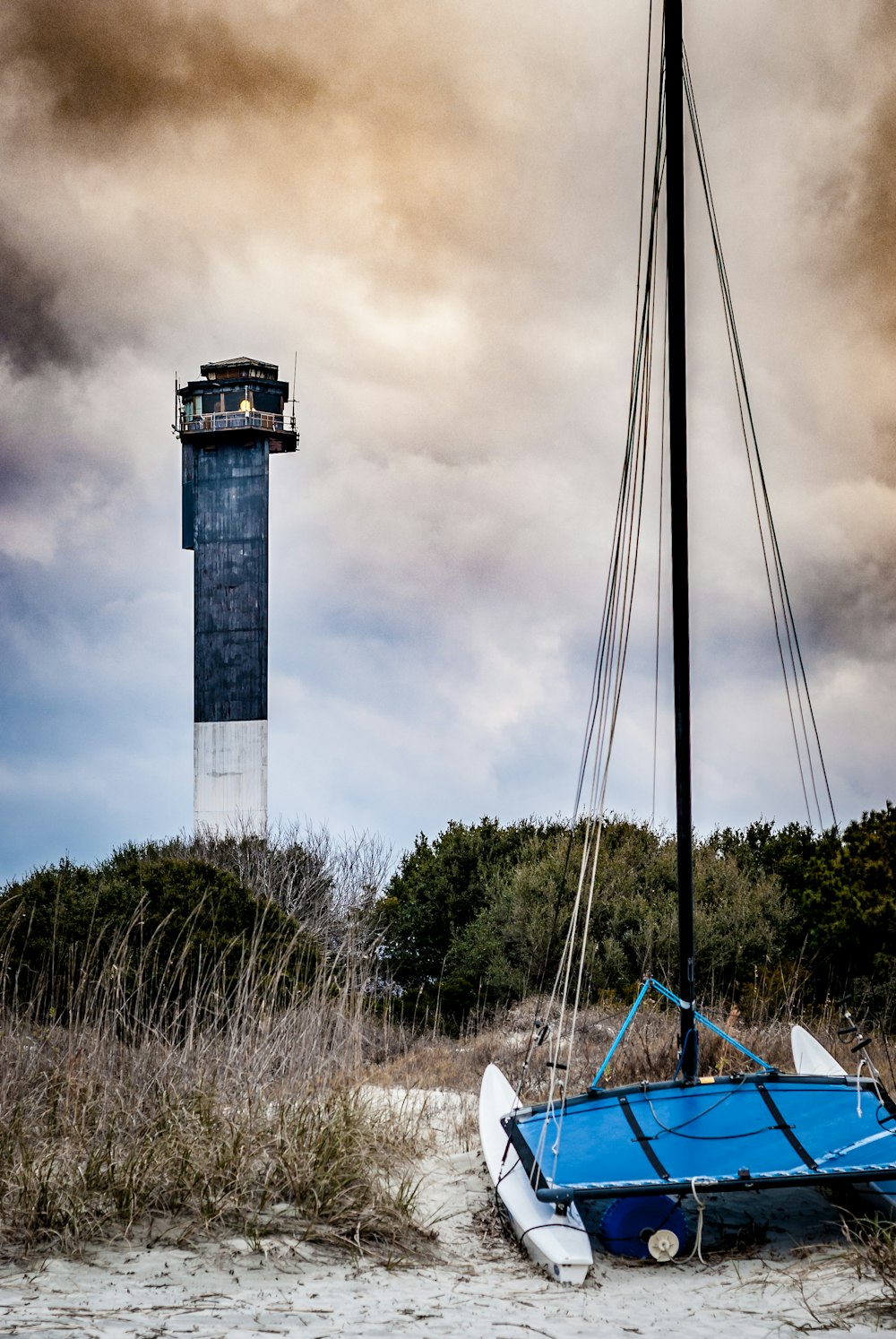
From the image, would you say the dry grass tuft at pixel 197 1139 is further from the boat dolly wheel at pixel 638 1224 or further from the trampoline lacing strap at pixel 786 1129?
the trampoline lacing strap at pixel 786 1129

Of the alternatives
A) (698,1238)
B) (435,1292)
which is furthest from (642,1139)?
(435,1292)

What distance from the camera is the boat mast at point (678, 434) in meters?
5.92

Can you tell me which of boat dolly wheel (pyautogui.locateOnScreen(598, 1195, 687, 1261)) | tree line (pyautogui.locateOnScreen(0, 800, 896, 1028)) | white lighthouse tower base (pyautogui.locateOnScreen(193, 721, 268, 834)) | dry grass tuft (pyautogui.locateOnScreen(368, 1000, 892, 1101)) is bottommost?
boat dolly wheel (pyautogui.locateOnScreen(598, 1195, 687, 1261))

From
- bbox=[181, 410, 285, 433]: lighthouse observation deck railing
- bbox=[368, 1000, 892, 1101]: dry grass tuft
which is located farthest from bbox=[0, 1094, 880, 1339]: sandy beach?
bbox=[181, 410, 285, 433]: lighthouse observation deck railing

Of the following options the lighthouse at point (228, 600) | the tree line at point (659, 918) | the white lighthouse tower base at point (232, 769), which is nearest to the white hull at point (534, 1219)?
the tree line at point (659, 918)

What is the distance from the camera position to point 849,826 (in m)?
10.5

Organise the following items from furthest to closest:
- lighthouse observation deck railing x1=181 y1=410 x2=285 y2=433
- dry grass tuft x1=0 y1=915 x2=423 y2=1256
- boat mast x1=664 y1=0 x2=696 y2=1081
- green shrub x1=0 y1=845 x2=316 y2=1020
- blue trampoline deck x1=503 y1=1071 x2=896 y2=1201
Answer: lighthouse observation deck railing x1=181 y1=410 x2=285 y2=433 → green shrub x1=0 y1=845 x2=316 y2=1020 → boat mast x1=664 y1=0 x2=696 y2=1081 → blue trampoline deck x1=503 y1=1071 x2=896 y2=1201 → dry grass tuft x1=0 y1=915 x2=423 y2=1256

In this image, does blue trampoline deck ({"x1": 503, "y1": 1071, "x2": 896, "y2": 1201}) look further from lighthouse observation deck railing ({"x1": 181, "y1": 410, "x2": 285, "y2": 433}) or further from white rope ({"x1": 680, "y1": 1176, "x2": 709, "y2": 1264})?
lighthouse observation deck railing ({"x1": 181, "y1": 410, "x2": 285, "y2": 433})

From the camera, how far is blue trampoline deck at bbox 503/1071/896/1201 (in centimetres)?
437

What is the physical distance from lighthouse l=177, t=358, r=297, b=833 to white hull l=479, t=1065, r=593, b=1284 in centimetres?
1912

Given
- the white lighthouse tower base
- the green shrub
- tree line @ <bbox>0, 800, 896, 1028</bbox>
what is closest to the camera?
the green shrub

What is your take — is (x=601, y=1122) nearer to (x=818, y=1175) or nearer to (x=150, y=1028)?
(x=818, y=1175)

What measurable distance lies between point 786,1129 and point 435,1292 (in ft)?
6.67

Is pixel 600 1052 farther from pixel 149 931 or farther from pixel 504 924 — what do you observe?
pixel 504 924
